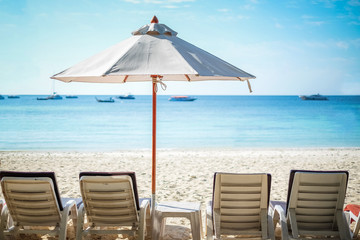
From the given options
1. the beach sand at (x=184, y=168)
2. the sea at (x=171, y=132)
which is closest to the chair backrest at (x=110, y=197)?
the beach sand at (x=184, y=168)

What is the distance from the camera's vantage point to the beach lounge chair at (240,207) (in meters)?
3.35

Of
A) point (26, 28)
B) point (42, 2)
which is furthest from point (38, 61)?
point (42, 2)

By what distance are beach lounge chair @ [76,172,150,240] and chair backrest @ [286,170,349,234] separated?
1468 millimetres

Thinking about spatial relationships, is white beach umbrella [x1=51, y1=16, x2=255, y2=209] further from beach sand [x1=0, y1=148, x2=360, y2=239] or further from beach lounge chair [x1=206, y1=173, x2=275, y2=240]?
beach sand [x1=0, y1=148, x2=360, y2=239]

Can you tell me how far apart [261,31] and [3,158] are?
111 feet

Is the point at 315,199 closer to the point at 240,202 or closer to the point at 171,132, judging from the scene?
the point at 240,202

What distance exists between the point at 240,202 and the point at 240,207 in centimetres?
7

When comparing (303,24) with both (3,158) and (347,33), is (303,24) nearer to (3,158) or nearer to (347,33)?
(347,33)

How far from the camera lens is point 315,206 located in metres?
3.46

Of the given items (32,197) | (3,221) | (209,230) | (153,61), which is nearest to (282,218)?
(209,230)

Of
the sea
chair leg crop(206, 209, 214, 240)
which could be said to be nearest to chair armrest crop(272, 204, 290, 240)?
chair leg crop(206, 209, 214, 240)

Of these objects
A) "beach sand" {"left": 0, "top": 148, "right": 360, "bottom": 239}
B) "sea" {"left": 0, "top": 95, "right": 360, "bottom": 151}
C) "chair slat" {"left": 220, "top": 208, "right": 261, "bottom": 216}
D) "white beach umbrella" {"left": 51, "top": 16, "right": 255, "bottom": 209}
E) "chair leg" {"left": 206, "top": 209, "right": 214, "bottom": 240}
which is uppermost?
"white beach umbrella" {"left": 51, "top": 16, "right": 255, "bottom": 209}

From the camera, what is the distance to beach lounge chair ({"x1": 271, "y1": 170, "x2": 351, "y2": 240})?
3.36 m

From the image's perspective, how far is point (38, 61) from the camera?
66.2 metres
